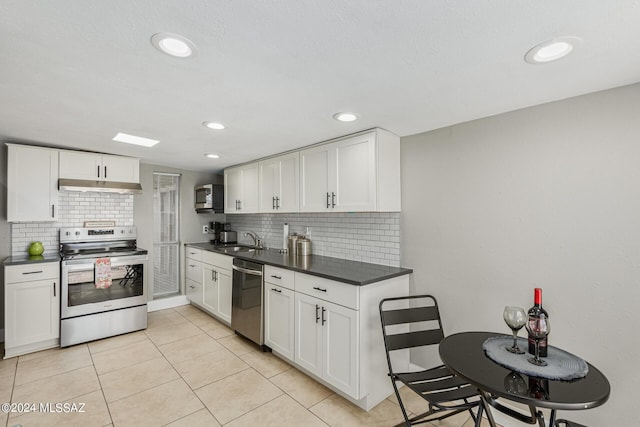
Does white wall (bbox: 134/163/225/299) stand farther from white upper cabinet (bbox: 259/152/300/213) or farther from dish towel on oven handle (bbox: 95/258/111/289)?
white upper cabinet (bbox: 259/152/300/213)

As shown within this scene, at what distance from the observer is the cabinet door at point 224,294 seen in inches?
144

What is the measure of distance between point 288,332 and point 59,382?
79.5 inches

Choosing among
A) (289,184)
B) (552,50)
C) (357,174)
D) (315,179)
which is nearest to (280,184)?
(289,184)

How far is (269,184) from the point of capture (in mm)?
3740

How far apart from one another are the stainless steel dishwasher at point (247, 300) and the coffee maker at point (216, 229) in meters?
1.62

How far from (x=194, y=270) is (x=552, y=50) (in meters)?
4.61

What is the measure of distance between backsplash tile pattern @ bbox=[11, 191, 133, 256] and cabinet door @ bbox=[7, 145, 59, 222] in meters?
0.22

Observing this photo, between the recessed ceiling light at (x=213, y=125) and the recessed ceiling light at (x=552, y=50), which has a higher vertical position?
the recessed ceiling light at (x=213, y=125)

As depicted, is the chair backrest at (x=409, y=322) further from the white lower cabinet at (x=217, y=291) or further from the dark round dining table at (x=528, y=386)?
the white lower cabinet at (x=217, y=291)

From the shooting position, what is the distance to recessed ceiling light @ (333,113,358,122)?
2.21 meters

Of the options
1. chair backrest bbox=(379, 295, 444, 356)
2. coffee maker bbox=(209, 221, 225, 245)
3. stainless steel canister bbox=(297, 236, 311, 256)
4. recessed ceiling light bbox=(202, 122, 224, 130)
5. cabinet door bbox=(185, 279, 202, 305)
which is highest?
recessed ceiling light bbox=(202, 122, 224, 130)

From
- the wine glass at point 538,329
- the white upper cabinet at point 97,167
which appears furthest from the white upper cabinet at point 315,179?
the white upper cabinet at point 97,167

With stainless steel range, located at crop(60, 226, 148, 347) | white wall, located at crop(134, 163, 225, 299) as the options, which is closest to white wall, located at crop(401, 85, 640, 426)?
stainless steel range, located at crop(60, 226, 148, 347)

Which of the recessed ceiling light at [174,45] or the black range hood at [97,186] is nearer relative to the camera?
the recessed ceiling light at [174,45]
